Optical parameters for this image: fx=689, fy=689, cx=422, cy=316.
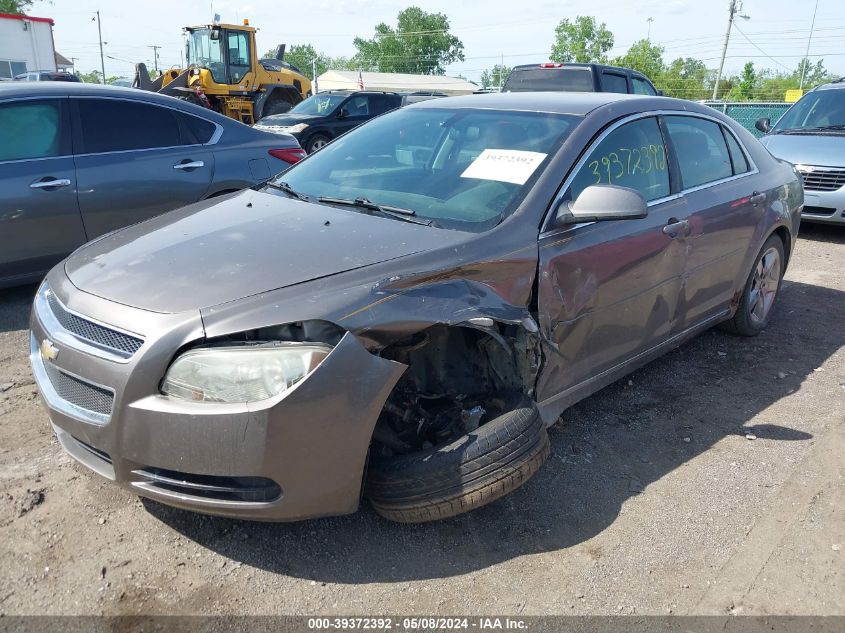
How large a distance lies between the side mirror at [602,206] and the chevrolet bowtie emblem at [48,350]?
2063 mm

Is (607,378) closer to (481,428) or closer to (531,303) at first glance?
(531,303)

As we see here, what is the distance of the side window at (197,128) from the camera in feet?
18.6

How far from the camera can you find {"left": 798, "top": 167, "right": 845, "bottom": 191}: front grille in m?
8.10

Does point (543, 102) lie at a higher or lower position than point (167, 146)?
higher

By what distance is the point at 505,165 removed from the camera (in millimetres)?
3193

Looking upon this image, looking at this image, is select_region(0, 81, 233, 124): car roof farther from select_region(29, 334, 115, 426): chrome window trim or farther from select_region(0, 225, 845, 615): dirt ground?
select_region(29, 334, 115, 426): chrome window trim

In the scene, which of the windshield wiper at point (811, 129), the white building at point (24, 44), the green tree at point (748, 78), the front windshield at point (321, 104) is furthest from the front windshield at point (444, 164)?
the green tree at point (748, 78)

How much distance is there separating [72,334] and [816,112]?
9832 millimetres

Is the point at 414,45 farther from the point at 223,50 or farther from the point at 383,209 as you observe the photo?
the point at 383,209

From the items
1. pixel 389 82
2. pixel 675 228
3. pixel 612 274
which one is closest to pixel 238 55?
pixel 675 228

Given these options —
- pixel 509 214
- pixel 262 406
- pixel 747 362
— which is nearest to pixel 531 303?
pixel 509 214

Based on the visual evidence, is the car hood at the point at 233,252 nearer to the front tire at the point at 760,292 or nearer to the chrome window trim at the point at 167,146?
the chrome window trim at the point at 167,146

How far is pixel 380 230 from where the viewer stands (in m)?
2.84

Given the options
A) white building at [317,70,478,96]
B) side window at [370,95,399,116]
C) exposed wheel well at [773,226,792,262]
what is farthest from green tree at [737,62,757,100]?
exposed wheel well at [773,226,792,262]
